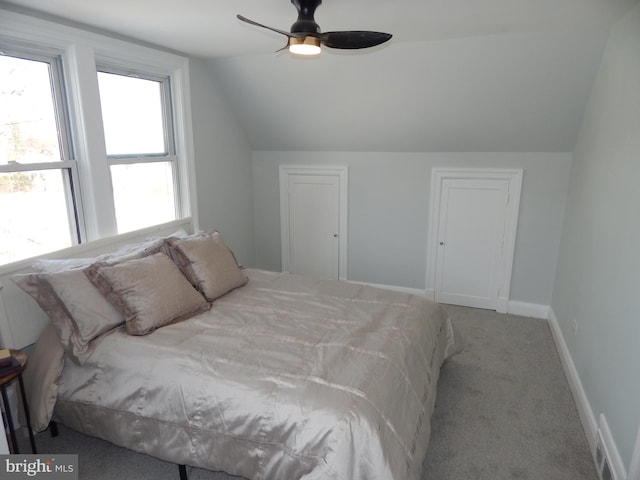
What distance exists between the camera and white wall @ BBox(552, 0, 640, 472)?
1.92 m

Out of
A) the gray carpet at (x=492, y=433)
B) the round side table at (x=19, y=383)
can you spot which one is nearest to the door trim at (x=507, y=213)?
the gray carpet at (x=492, y=433)

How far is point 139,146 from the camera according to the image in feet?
10.6

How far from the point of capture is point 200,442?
185cm

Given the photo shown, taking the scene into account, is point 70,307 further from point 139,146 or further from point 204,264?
point 139,146

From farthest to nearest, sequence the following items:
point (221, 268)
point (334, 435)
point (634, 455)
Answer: point (221, 268)
point (634, 455)
point (334, 435)

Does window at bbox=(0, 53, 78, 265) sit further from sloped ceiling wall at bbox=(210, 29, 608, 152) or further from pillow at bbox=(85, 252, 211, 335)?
sloped ceiling wall at bbox=(210, 29, 608, 152)

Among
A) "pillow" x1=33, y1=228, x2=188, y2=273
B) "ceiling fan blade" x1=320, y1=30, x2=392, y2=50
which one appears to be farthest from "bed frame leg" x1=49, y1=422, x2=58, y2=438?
"ceiling fan blade" x1=320, y1=30, x2=392, y2=50

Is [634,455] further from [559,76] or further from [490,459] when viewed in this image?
[559,76]

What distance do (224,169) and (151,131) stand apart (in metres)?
0.88

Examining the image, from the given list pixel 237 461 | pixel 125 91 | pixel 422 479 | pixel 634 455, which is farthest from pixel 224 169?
pixel 634 455

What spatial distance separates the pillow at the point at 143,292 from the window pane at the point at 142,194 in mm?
834

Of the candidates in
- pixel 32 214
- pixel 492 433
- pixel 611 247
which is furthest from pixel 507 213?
pixel 32 214

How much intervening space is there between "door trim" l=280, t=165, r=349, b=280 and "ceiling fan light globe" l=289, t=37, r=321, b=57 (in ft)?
7.26

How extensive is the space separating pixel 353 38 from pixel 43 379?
7.71ft
